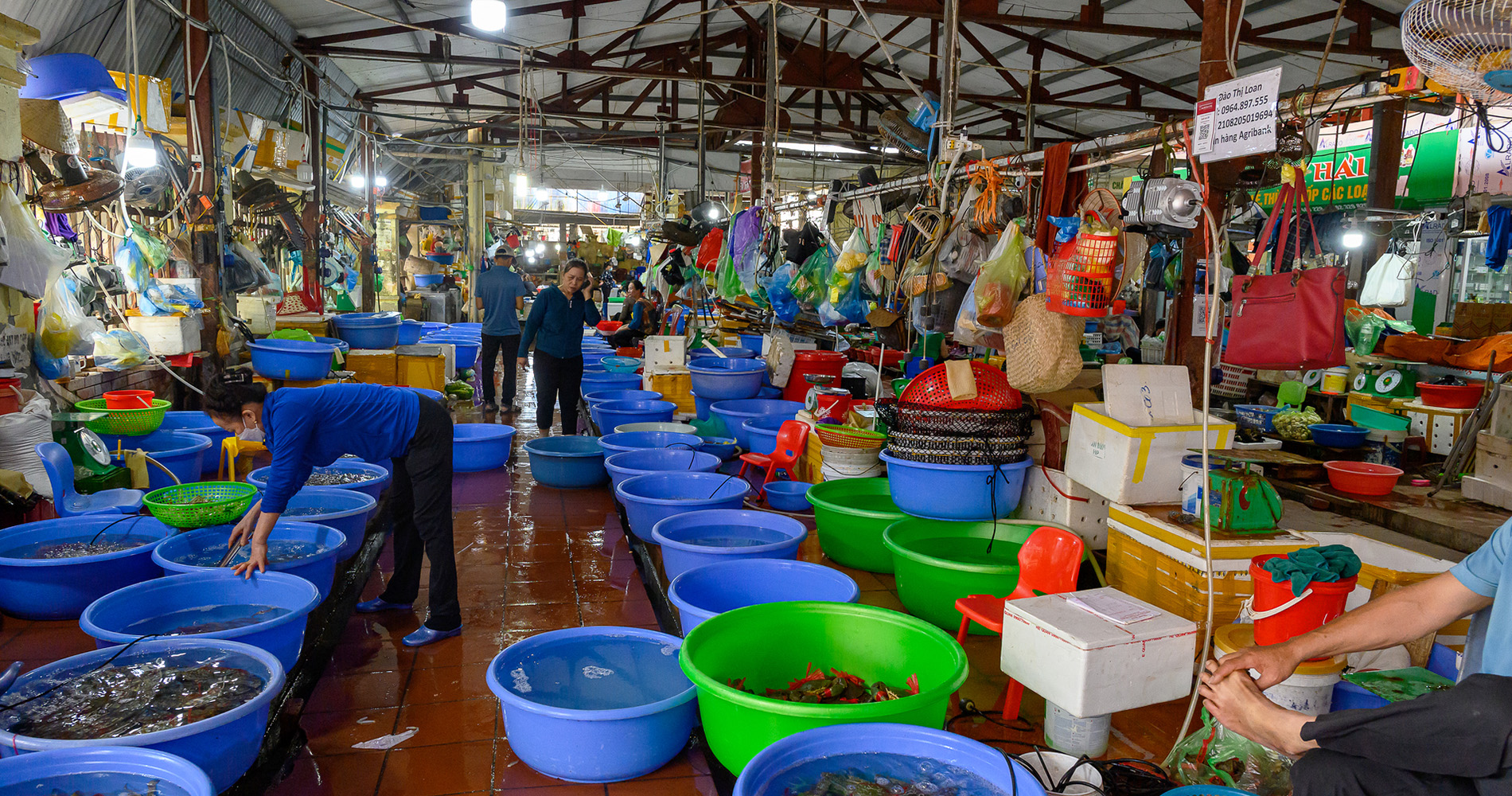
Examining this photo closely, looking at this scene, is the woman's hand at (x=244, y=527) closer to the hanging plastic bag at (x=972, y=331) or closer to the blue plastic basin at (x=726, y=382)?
the hanging plastic bag at (x=972, y=331)

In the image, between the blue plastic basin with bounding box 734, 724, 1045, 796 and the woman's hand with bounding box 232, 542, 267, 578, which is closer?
the blue plastic basin with bounding box 734, 724, 1045, 796

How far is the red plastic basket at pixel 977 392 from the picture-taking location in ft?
13.5

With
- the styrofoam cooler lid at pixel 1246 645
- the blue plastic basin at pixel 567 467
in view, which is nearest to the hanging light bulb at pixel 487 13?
the blue plastic basin at pixel 567 467

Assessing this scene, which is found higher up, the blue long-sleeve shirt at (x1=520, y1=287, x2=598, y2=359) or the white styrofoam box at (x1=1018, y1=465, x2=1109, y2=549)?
the blue long-sleeve shirt at (x1=520, y1=287, x2=598, y2=359)

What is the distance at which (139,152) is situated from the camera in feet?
18.8

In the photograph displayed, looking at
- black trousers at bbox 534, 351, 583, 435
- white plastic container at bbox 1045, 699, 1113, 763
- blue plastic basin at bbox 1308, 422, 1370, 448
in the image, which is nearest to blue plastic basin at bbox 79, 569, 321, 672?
white plastic container at bbox 1045, 699, 1113, 763

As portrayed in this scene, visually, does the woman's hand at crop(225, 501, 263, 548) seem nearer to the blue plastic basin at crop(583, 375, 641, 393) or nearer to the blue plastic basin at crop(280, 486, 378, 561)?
the blue plastic basin at crop(280, 486, 378, 561)

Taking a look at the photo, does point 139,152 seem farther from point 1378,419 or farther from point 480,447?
point 1378,419

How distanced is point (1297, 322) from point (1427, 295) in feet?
27.7

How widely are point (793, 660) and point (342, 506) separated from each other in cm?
287

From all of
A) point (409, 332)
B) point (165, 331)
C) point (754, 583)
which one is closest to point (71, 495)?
point (165, 331)

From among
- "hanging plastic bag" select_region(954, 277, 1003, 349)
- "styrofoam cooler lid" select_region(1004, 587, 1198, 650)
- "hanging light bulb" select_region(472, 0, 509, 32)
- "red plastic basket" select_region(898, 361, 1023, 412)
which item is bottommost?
"styrofoam cooler lid" select_region(1004, 587, 1198, 650)

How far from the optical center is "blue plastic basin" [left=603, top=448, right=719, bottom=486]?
5.79m

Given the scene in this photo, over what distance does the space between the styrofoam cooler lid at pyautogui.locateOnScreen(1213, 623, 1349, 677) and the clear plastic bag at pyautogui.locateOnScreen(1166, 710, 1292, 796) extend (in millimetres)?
222
